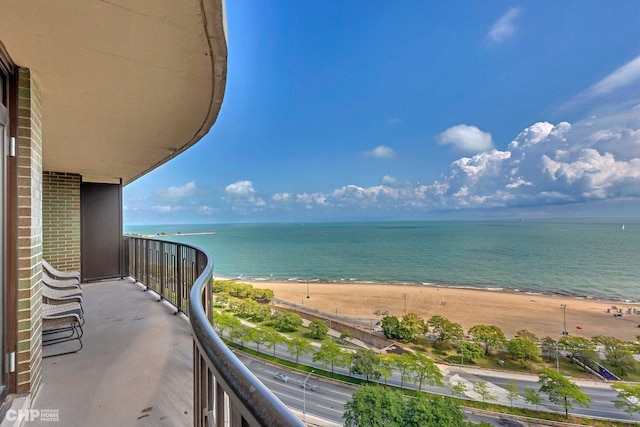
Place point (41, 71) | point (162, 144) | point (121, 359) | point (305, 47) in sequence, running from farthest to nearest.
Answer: point (305, 47), point (162, 144), point (121, 359), point (41, 71)

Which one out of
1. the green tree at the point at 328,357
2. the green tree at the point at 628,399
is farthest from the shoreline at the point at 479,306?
the green tree at the point at 328,357

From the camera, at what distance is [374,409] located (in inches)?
305

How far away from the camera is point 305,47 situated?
42.9 meters

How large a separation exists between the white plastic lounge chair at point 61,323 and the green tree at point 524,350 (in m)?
14.6

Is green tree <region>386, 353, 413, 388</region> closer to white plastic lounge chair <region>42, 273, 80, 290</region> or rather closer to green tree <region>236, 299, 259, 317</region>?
green tree <region>236, 299, 259, 317</region>

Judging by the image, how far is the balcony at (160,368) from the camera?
617 millimetres

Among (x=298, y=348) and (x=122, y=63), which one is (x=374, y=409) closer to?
(x=298, y=348)

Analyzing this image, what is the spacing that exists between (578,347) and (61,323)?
17033 mm

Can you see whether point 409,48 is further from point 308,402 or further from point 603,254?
point 308,402


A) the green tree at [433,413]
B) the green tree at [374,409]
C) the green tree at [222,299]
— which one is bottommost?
the green tree at [433,413]

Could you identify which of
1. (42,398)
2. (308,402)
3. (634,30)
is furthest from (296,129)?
(42,398)

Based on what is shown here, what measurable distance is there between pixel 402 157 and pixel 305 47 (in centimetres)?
3454

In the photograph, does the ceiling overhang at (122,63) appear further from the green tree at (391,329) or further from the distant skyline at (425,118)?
the distant skyline at (425,118)

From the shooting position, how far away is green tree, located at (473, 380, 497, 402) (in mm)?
9012
